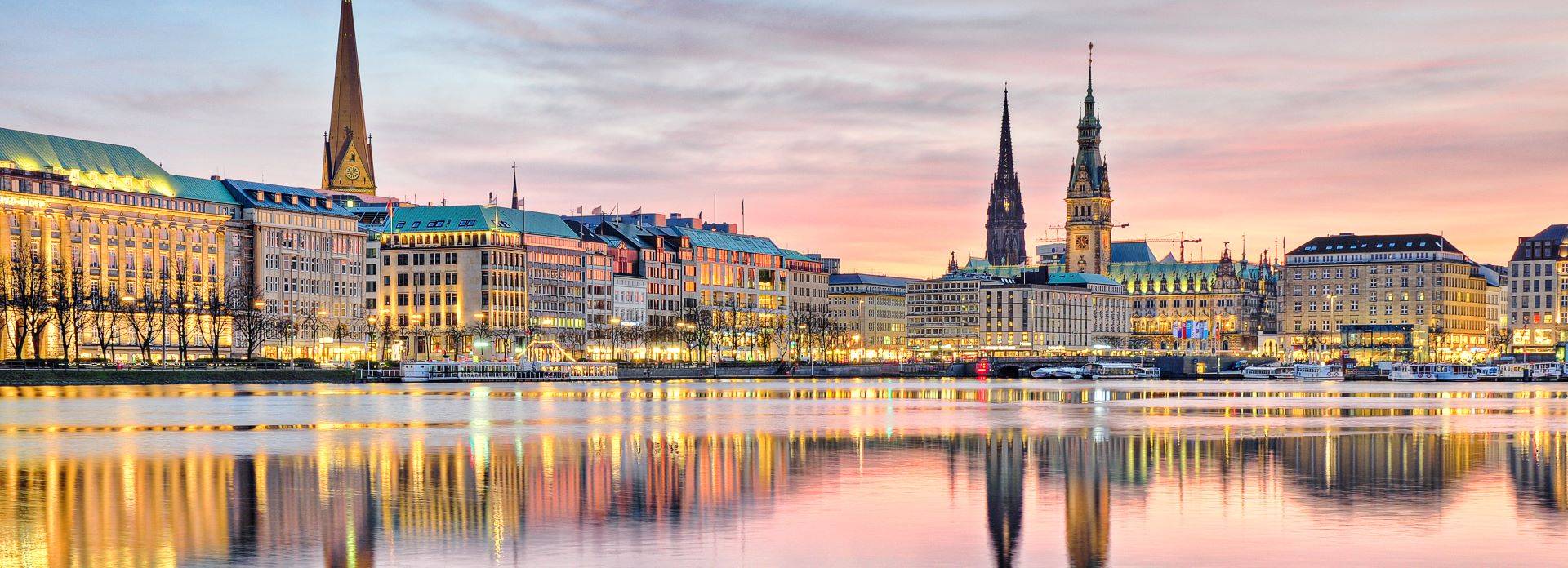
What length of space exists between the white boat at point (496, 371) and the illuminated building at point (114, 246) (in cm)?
1577

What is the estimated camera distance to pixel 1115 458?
48.7 m

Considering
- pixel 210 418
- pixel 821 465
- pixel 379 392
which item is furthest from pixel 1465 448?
pixel 379 392

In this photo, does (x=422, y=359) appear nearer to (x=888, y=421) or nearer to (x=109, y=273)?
(x=109, y=273)

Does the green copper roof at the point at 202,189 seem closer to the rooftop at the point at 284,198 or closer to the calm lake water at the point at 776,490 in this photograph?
the rooftop at the point at 284,198

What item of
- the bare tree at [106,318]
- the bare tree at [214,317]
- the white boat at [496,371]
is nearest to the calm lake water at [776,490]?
the bare tree at [106,318]

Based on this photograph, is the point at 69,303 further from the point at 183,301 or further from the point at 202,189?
the point at 202,189

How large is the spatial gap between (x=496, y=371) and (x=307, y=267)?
29.1m

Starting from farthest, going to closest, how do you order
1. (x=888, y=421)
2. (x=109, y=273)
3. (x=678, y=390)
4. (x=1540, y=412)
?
(x=109, y=273) → (x=678, y=390) → (x=1540, y=412) → (x=888, y=421)

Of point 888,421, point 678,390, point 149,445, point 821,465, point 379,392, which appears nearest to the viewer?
point 821,465

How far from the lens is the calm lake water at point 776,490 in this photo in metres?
29.5

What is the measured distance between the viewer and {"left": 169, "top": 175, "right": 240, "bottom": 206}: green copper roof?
176625 millimetres

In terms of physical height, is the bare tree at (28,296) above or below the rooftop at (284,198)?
below

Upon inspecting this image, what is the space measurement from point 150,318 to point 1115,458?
115m

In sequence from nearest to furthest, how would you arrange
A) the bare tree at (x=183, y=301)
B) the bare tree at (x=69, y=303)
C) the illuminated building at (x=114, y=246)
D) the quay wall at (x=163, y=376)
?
the quay wall at (x=163, y=376), the bare tree at (x=69, y=303), the illuminated building at (x=114, y=246), the bare tree at (x=183, y=301)
